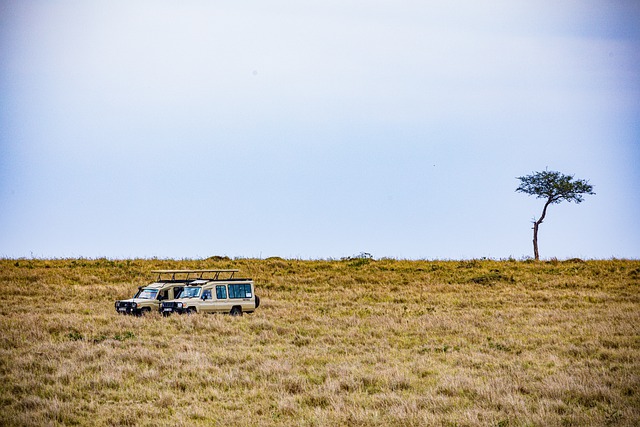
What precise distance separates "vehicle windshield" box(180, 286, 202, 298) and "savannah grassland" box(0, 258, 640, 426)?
5.81ft

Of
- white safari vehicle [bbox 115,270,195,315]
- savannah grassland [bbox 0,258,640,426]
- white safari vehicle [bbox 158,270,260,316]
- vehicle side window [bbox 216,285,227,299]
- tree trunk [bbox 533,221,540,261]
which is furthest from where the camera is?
tree trunk [bbox 533,221,540,261]

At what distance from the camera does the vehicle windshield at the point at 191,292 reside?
2653 cm

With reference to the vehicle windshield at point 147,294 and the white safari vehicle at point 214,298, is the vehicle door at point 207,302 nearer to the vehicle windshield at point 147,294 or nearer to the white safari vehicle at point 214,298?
the white safari vehicle at point 214,298

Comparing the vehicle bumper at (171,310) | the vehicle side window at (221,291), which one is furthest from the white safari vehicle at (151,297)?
the vehicle side window at (221,291)

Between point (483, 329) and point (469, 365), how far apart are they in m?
7.05

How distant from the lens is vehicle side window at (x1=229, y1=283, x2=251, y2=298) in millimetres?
27188

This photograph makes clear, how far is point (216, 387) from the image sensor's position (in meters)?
14.3

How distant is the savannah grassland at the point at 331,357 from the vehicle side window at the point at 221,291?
4.58ft

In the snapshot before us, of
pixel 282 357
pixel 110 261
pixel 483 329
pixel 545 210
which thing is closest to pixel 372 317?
pixel 483 329

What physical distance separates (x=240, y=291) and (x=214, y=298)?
50.5 inches

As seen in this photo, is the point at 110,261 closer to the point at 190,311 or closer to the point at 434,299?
the point at 190,311

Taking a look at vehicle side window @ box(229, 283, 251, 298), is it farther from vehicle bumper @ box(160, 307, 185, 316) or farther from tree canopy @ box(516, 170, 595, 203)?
tree canopy @ box(516, 170, 595, 203)

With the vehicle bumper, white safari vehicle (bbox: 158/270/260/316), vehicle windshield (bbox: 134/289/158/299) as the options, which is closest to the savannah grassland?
the vehicle bumper

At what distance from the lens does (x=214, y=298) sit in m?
26.6
